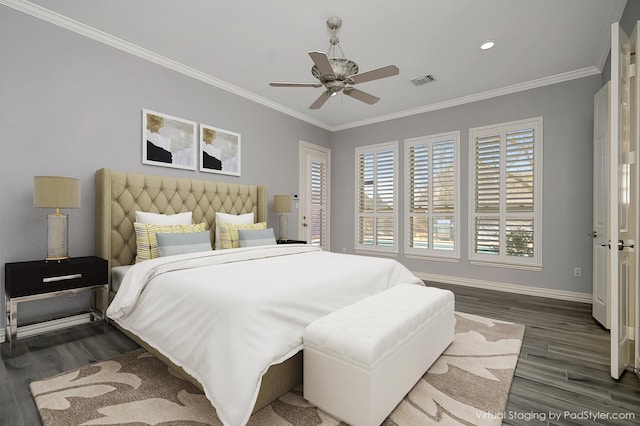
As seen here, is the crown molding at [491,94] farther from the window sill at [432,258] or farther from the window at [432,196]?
the window sill at [432,258]

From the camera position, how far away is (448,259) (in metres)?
4.93

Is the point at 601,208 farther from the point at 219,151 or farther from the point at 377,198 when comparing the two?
the point at 219,151

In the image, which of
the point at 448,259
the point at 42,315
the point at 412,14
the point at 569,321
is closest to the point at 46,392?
the point at 42,315

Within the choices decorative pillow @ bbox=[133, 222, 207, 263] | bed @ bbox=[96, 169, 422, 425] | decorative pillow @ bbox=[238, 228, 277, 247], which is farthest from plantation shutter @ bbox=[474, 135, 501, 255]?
decorative pillow @ bbox=[133, 222, 207, 263]

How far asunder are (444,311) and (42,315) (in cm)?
352

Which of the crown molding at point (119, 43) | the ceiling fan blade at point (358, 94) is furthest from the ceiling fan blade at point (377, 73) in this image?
the crown molding at point (119, 43)

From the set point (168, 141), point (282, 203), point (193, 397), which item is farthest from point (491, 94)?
point (193, 397)

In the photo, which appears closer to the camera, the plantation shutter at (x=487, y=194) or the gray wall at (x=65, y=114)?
the gray wall at (x=65, y=114)

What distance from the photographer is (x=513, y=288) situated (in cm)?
437

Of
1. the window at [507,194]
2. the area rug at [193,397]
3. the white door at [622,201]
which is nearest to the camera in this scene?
the area rug at [193,397]

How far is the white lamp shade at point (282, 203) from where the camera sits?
473 cm

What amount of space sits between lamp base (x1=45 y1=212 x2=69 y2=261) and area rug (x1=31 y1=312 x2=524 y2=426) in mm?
1088

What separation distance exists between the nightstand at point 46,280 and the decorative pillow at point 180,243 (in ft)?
1.71

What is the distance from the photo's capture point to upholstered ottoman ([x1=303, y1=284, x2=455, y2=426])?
1510mm
